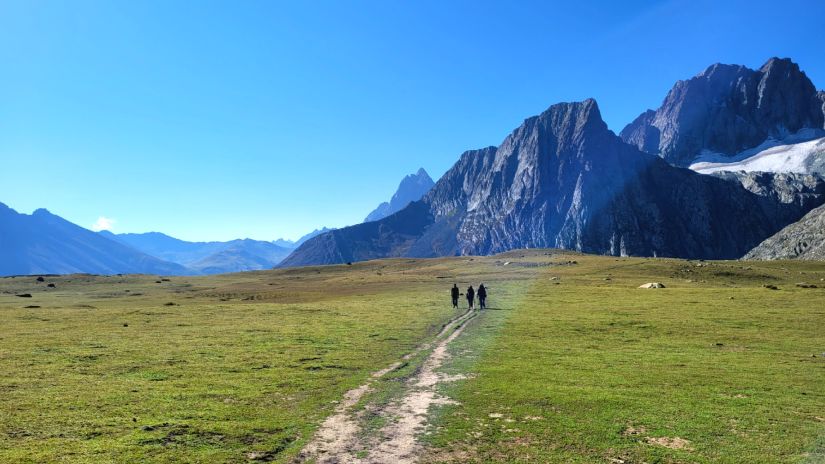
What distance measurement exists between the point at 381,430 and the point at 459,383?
30.1 ft

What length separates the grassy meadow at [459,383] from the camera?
18.4 meters

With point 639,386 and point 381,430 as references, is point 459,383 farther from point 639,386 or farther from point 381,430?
point 639,386

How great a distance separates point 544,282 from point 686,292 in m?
33.4

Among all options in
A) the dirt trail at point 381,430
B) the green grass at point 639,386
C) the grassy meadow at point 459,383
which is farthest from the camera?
the green grass at point 639,386

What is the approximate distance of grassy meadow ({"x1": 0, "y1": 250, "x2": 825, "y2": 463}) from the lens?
18.4m

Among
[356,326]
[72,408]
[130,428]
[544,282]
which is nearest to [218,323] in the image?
[356,326]

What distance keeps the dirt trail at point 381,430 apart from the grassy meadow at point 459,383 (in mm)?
750

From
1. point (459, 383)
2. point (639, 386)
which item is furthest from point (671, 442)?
point (459, 383)

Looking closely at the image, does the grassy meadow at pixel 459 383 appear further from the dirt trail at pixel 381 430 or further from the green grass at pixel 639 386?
the dirt trail at pixel 381 430

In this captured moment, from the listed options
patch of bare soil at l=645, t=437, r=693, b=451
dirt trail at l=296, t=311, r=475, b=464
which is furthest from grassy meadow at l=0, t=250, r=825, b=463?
dirt trail at l=296, t=311, r=475, b=464

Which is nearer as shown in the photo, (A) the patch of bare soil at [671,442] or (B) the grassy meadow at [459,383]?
(B) the grassy meadow at [459,383]

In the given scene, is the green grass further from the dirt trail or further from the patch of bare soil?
the dirt trail

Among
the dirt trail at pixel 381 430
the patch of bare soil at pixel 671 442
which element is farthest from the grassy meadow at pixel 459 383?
the dirt trail at pixel 381 430

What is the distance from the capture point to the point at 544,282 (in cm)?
11188
